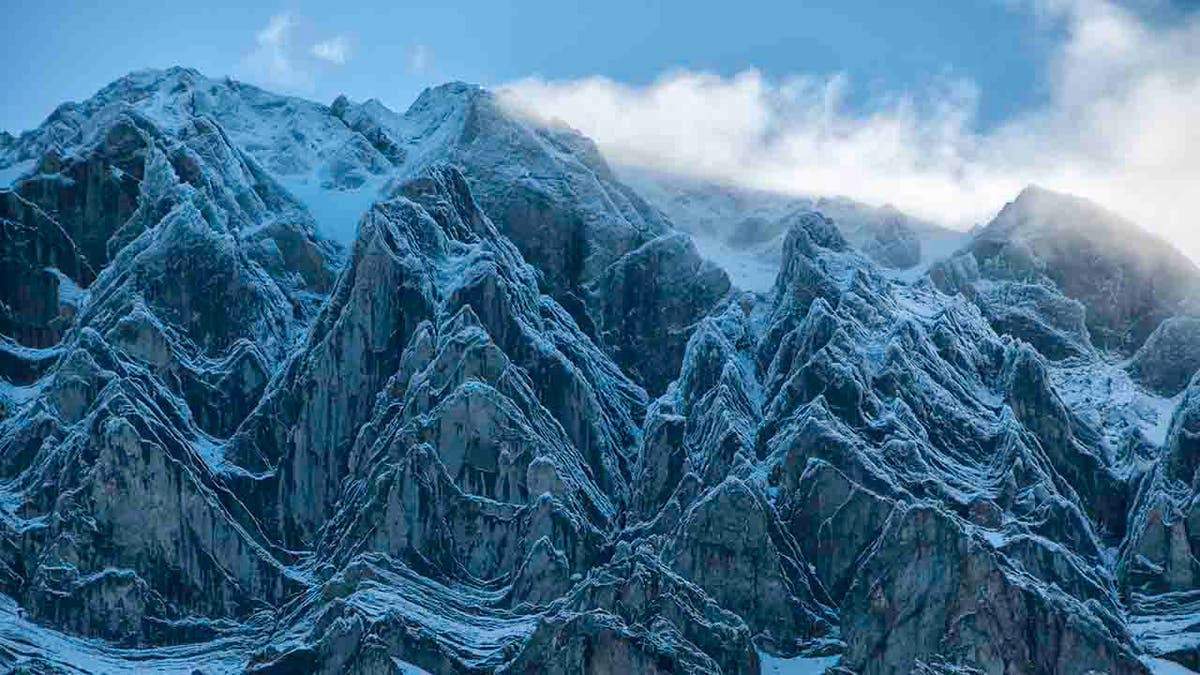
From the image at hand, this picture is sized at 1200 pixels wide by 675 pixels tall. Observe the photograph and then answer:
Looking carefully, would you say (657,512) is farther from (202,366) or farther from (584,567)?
(202,366)

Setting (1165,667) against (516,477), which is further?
(516,477)

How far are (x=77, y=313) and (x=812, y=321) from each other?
50.8 metres

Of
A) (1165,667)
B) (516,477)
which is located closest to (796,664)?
(516,477)

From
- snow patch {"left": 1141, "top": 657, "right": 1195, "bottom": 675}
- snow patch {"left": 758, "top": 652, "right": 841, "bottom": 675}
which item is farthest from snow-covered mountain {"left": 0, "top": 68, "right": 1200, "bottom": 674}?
snow patch {"left": 1141, "top": 657, "right": 1195, "bottom": 675}

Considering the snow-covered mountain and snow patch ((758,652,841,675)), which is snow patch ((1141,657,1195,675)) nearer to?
the snow-covered mountain

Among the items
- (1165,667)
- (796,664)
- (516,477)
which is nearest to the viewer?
(796,664)

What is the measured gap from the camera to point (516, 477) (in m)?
172

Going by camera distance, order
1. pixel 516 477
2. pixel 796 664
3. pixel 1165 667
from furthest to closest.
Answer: pixel 516 477 < pixel 1165 667 < pixel 796 664

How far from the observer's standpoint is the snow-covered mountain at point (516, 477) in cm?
16275

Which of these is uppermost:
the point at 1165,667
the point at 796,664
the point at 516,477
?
the point at 516,477

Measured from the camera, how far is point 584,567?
16925 centimetres

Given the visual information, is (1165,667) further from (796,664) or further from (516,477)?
(516,477)

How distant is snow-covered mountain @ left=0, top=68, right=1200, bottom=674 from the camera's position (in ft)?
534

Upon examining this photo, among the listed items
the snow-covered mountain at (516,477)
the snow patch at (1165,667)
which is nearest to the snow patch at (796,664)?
the snow-covered mountain at (516,477)
